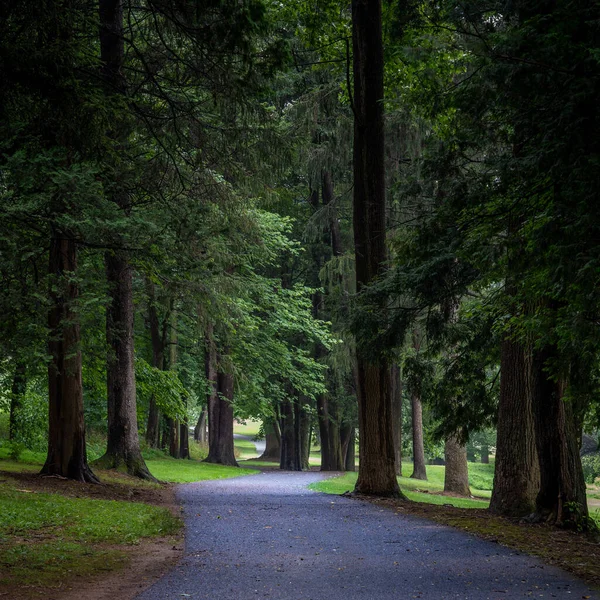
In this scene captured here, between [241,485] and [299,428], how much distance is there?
1466cm

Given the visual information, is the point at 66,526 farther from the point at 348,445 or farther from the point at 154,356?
the point at 348,445

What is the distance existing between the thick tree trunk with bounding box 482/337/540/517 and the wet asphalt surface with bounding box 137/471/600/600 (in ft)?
6.20

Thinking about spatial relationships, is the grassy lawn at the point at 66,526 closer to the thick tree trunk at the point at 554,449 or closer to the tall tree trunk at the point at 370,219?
the tall tree trunk at the point at 370,219

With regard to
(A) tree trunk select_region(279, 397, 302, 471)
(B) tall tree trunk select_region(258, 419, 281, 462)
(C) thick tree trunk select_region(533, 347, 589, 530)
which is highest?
(C) thick tree trunk select_region(533, 347, 589, 530)

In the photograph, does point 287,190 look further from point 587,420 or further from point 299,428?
point 587,420

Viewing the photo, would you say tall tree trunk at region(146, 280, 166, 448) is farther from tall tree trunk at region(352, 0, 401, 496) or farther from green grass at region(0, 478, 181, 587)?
green grass at region(0, 478, 181, 587)

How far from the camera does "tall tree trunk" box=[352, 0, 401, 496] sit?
1318cm

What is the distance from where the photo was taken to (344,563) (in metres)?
6.84

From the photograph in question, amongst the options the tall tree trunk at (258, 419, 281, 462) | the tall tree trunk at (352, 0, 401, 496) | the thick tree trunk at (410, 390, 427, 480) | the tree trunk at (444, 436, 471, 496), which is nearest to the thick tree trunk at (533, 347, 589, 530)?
the tall tree trunk at (352, 0, 401, 496)

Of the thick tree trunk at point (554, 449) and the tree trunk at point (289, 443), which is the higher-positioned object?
the thick tree trunk at point (554, 449)

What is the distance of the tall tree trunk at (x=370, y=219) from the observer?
1318 centimetres

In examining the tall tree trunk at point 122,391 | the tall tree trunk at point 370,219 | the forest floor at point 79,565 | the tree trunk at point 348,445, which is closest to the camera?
the forest floor at point 79,565

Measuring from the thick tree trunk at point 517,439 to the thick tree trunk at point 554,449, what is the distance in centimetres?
97

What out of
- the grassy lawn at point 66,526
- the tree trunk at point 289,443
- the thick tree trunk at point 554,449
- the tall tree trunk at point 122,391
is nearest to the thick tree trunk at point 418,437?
the tree trunk at point 289,443
